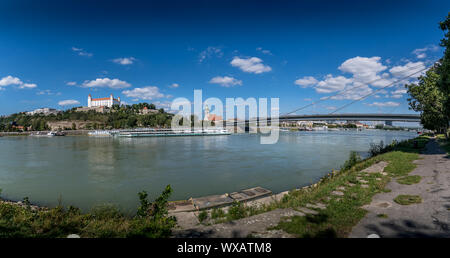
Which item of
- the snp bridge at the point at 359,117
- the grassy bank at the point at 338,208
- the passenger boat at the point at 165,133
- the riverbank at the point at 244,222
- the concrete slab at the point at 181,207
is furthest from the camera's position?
the passenger boat at the point at 165,133

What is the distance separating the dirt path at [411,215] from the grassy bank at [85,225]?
3130 mm

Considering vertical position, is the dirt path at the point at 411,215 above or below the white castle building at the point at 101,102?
below

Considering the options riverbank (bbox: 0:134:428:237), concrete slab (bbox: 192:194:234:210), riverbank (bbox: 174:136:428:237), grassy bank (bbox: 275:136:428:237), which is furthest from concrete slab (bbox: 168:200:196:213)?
grassy bank (bbox: 275:136:428:237)

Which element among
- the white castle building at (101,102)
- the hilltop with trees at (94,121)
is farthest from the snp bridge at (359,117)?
the white castle building at (101,102)

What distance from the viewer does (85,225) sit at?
4473 mm

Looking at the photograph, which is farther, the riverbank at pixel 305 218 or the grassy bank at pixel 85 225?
the grassy bank at pixel 85 225

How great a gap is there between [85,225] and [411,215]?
20.8ft

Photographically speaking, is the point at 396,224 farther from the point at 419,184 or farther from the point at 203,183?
the point at 203,183

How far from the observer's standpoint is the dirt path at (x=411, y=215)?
2928mm

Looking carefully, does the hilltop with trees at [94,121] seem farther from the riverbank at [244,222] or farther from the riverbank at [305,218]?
the riverbank at [305,218]

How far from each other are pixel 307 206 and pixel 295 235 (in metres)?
1.45

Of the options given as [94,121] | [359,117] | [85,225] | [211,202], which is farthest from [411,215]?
[94,121]
